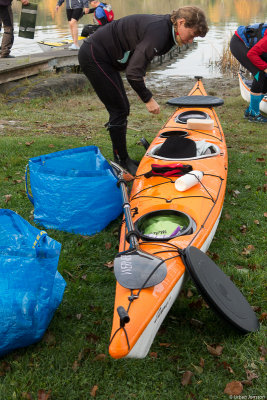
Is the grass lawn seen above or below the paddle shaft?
below

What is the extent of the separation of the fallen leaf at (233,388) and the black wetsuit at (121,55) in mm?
2468

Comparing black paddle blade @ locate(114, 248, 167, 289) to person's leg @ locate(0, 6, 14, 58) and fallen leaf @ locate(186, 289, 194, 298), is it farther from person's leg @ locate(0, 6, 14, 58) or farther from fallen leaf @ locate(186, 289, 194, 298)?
person's leg @ locate(0, 6, 14, 58)

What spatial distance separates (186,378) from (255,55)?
5257mm

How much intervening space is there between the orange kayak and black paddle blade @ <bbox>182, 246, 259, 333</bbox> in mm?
101

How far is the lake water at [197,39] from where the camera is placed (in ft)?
44.0

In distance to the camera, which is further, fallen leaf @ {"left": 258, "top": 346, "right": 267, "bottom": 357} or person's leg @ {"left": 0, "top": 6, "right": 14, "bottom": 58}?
person's leg @ {"left": 0, "top": 6, "right": 14, "bottom": 58}

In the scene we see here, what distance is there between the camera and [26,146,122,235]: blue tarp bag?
322 centimetres

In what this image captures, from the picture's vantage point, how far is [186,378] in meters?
2.14

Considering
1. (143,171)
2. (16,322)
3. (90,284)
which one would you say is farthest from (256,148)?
(16,322)

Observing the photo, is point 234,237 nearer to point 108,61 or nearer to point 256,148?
point 108,61

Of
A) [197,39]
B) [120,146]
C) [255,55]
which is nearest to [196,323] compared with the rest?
[120,146]

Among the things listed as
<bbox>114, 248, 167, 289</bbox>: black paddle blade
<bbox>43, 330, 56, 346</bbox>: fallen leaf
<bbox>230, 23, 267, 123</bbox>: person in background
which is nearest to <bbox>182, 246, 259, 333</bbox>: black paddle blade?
<bbox>114, 248, 167, 289</bbox>: black paddle blade

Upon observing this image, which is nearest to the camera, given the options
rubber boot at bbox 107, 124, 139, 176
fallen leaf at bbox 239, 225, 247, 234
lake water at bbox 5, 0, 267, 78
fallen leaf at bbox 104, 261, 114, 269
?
fallen leaf at bbox 104, 261, 114, 269

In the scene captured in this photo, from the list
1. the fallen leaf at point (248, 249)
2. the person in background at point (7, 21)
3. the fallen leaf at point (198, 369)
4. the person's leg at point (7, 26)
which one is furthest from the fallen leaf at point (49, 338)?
the person's leg at point (7, 26)
